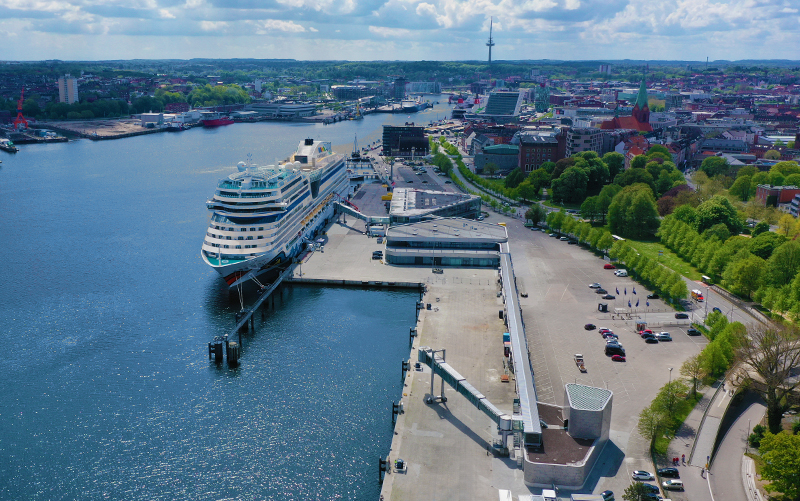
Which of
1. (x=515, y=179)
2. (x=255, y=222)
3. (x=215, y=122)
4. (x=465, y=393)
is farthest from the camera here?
(x=215, y=122)

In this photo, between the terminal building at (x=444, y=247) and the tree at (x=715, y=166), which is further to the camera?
the tree at (x=715, y=166)

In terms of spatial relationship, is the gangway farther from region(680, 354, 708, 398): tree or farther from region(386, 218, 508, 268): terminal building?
region(386, 218, 508, 268): terminal building

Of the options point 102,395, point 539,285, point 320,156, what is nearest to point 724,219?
point 539,285

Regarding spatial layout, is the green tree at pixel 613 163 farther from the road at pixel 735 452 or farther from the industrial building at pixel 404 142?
the road at pixel 735 452

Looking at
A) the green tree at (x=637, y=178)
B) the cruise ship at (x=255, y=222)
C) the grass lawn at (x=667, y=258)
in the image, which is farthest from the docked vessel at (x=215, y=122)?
the grass lawn at (x=667, y=258)

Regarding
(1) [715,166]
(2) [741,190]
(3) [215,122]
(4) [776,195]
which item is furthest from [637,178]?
(3) [215,122]

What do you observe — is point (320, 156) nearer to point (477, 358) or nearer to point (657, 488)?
point (477, 358)

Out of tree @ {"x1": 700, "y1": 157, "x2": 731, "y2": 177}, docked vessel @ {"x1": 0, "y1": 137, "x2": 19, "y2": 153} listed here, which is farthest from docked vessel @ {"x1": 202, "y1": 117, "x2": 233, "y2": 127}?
tree @ {"x1": 700, "y1": 157, "x2": 731, "y2": 177}

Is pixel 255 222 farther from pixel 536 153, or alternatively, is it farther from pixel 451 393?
pixel 536 153
